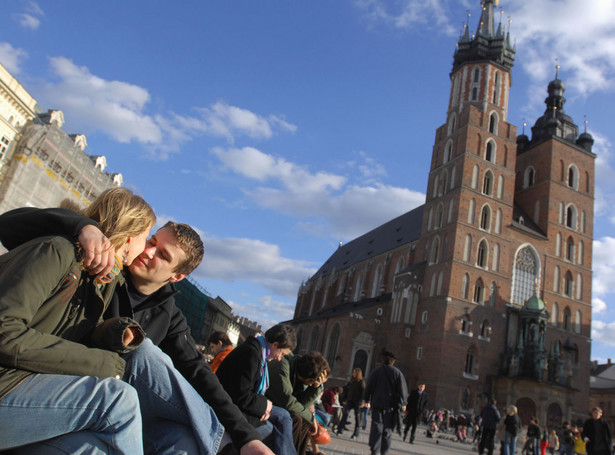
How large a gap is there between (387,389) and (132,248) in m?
6.24

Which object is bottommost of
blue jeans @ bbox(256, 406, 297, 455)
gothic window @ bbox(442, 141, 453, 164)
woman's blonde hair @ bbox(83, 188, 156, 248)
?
blue jeans @ bbox(256, 406, 297, 455)

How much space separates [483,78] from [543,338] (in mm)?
17878

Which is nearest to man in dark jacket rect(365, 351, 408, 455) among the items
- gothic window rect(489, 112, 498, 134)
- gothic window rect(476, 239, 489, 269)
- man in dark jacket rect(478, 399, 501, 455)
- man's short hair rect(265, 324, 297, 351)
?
man's short hair rect(265, 324, 297, 351)

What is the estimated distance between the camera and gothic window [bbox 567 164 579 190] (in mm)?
35406

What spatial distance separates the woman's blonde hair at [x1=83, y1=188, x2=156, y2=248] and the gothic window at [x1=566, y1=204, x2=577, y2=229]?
1468 inches

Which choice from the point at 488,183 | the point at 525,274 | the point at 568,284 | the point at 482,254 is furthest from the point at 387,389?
the point at 568,284

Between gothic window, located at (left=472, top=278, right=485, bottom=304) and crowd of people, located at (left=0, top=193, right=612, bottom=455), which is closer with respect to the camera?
crowd of people, located at (left=0, top=193, right=612, bottom=455)

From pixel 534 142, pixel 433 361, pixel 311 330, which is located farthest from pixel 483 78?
pixel 311 330

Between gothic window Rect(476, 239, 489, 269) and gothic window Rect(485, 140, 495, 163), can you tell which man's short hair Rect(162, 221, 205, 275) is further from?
gothic window Rect(485, 140, 495, 163)

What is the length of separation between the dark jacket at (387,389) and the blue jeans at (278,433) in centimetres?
396

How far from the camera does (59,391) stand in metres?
1.65

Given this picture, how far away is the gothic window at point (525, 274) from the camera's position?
3134cm

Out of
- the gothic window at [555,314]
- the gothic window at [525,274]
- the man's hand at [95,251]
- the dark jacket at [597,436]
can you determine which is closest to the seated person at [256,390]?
the man's hand at [95,251]

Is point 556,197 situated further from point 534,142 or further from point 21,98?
point 21,98
